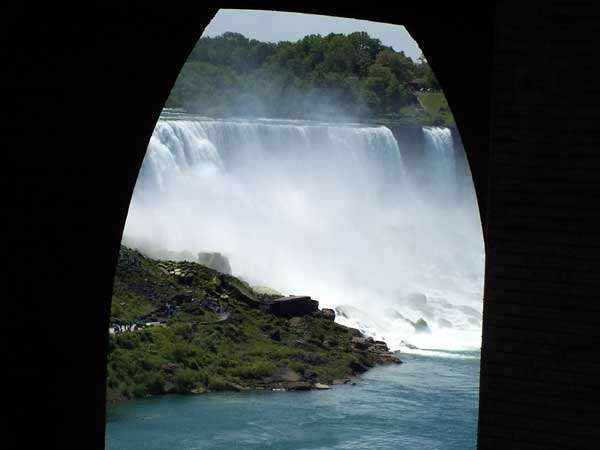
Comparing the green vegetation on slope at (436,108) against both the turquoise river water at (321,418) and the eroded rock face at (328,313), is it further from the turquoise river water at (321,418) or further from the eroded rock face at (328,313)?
the turquoise river water at (321,418)

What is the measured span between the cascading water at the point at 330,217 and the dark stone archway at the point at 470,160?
54.5 ft

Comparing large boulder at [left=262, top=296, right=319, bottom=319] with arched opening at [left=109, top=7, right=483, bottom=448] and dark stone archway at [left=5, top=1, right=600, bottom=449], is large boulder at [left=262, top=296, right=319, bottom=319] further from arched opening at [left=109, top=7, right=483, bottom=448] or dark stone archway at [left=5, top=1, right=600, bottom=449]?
dark stone archway at [left=5, top=1, right=600, bottom=449]

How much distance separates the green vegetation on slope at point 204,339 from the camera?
1848 centimetres

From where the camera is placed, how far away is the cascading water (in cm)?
2639

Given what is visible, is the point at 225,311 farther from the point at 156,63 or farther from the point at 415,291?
the point at 156,63

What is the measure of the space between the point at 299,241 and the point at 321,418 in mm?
13160

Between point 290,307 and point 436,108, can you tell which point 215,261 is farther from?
point 436,108

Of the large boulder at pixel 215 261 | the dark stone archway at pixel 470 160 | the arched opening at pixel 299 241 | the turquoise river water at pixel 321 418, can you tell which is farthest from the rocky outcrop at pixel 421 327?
the dark stone archway at pixel 470 160

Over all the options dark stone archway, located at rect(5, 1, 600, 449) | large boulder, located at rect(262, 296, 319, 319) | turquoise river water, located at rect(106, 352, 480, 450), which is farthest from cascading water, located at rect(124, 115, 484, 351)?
dark stone archway, located at rect(5, 1, 600, 449)

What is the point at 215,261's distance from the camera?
2530 centimetres

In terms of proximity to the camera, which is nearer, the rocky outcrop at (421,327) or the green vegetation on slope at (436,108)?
the rocky outcrop at (421,327)

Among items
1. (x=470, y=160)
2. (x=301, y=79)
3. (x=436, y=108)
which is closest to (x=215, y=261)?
(x=470, y=160)

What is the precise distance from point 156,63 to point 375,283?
73.3 ft

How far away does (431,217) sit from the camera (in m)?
34.2
